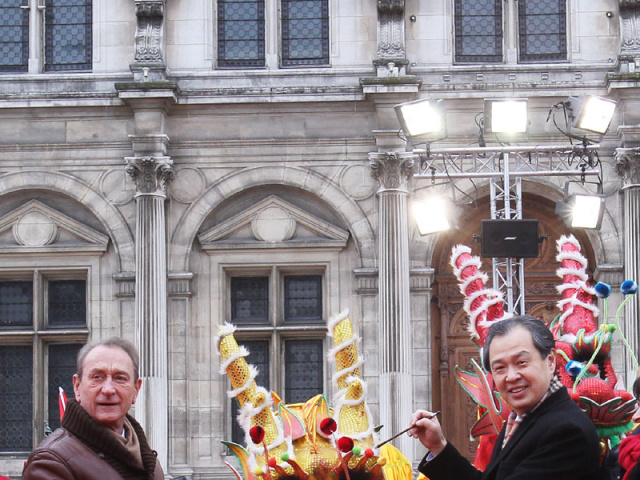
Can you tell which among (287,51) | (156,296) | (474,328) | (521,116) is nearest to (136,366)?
(474,328)

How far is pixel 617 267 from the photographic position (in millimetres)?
15570

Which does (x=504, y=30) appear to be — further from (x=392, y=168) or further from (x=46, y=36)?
(x=46, y=36)

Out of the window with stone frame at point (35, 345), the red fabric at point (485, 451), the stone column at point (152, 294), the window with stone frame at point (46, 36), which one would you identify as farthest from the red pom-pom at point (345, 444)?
the window with stone frame at point (46, 36)

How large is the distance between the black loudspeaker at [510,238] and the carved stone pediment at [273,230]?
381cm

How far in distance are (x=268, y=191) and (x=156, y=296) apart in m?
1.82

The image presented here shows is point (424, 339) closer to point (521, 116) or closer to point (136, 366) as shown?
point (521, 116)

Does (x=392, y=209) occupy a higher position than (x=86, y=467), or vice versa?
(x=392, y=209)

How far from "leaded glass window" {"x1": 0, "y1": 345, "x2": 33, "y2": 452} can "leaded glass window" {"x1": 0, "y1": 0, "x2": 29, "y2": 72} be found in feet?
Answer: 11.0

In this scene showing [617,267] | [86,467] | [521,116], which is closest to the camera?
[86,467]

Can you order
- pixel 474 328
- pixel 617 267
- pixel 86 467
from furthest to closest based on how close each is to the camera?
pixel 617 267 → pixel 474 328 → pixel 86 467

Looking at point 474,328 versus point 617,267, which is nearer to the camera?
point 474,328

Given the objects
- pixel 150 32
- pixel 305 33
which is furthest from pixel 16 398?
pixel 305 33

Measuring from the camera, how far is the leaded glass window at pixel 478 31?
1630 centimetres

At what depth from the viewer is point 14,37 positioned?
16641 millimetres
